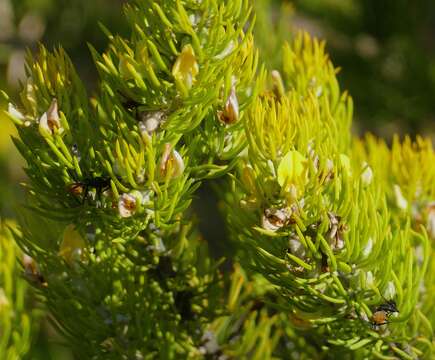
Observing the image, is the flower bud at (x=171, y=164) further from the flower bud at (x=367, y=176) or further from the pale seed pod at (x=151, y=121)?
the flower bud at (x=367, y=176)

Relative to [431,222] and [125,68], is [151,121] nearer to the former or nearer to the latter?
[125,68]

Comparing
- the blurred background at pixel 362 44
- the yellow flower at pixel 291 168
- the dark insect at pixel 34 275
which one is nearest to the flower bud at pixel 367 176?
the yellow flower at pixel 291 168

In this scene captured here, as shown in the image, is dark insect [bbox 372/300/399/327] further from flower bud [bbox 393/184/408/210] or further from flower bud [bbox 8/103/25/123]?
flower bud [bbox 8/103/25/123]

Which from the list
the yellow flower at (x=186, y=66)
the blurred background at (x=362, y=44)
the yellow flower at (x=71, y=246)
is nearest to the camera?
the yellow flower at (x=186, y=66)

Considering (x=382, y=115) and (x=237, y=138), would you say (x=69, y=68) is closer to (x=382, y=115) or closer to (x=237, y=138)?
(x=237, y=138)

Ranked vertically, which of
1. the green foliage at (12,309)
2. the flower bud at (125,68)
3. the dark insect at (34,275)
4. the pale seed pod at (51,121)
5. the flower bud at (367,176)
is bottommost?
the green foliage at (12,309)

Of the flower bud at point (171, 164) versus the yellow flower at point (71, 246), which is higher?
the flower bud at point (171, 164)
